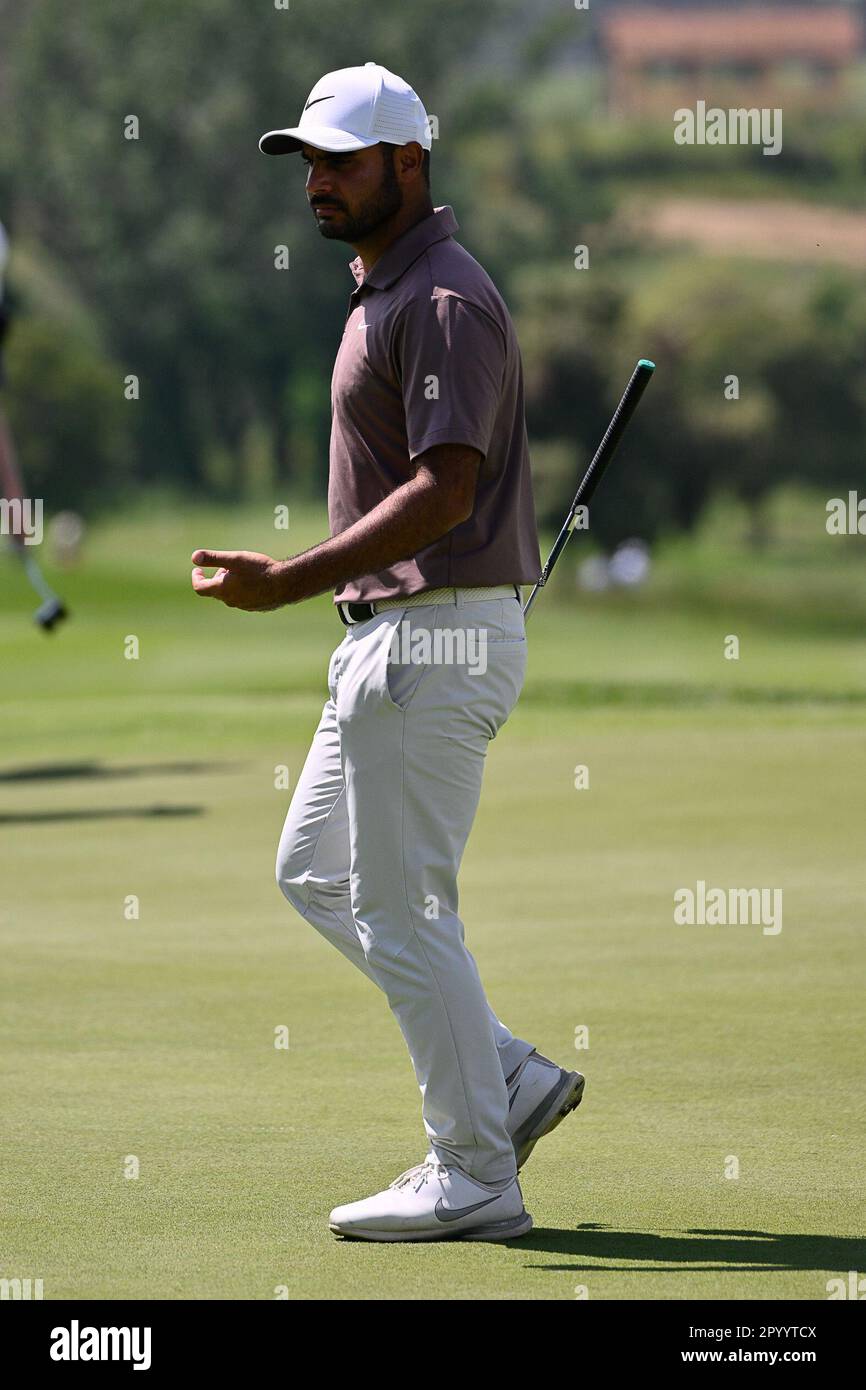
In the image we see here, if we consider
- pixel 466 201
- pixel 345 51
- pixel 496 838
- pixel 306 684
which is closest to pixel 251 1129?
pixel 496 838

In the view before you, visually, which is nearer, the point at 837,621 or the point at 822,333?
the point at 837,621

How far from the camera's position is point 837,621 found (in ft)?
118

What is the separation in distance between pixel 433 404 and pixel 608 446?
709mm

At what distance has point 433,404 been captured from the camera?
13.3 feet

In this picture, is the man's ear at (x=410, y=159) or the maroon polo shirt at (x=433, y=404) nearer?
the maroon polo shirt at (x=433, y=404)

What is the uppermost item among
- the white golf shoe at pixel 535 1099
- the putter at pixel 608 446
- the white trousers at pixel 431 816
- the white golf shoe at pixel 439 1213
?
the putter at pixel 608 446

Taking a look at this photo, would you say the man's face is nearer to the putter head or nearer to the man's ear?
the man's ear

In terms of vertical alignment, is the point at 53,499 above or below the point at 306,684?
above

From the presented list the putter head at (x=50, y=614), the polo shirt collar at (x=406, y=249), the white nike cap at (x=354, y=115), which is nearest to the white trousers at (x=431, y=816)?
the polo shirt collar at (x=406, y=249)

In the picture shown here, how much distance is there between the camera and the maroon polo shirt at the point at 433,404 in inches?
160

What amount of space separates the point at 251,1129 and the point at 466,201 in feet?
200

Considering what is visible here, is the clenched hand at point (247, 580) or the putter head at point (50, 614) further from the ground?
the putter head at point (50, 614)

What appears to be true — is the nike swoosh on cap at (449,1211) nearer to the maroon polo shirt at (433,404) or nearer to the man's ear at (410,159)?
the maroon polo shirt at (433,404)
